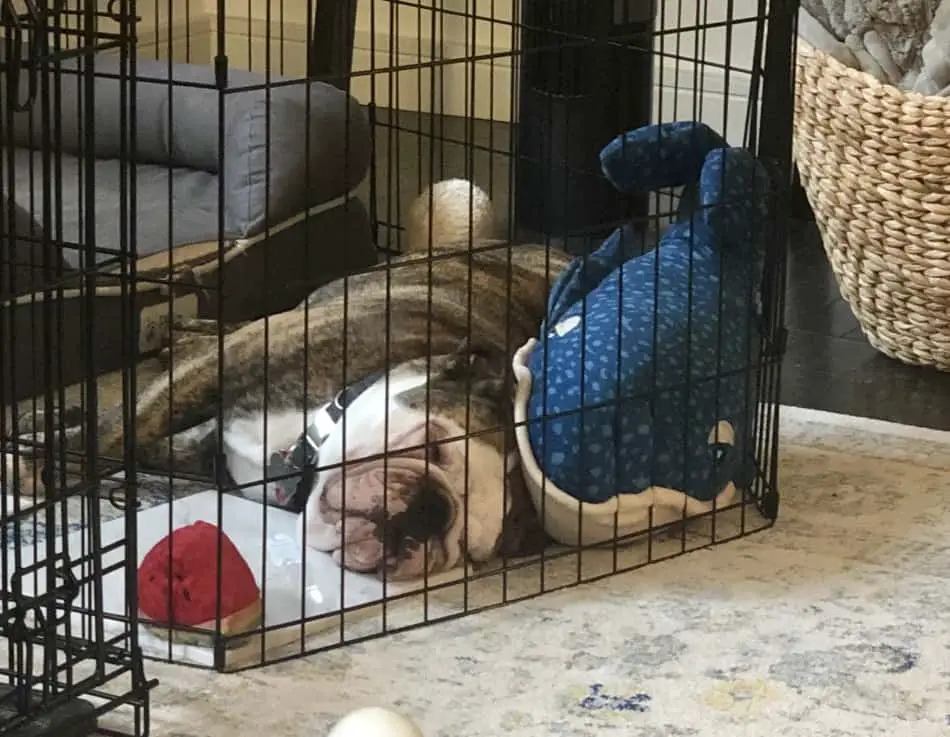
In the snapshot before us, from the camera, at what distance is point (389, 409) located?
1970 millimetres

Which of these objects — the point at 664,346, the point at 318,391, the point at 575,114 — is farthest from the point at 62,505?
the point at 575,114

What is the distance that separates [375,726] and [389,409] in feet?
1.81

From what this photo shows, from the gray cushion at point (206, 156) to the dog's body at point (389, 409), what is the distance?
312mm

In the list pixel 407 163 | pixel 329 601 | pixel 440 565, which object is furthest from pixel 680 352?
pixel 407 163

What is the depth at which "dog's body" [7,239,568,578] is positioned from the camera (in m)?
1.92

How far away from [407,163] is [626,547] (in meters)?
1.96

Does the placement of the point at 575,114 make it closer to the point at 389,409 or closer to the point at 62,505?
the point at 389,409

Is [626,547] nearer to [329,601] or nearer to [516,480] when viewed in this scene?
[516,480]

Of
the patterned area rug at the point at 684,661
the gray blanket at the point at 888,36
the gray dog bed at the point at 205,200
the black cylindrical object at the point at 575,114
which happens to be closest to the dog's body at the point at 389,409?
the patterned area rug at the point at 684,661

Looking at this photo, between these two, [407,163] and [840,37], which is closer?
[840,37]

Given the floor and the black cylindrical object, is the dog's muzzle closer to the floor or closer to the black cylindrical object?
the floor

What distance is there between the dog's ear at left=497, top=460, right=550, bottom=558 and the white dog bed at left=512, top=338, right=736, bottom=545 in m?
0.01

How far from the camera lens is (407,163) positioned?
390 cm

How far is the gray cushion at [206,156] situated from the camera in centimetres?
266
